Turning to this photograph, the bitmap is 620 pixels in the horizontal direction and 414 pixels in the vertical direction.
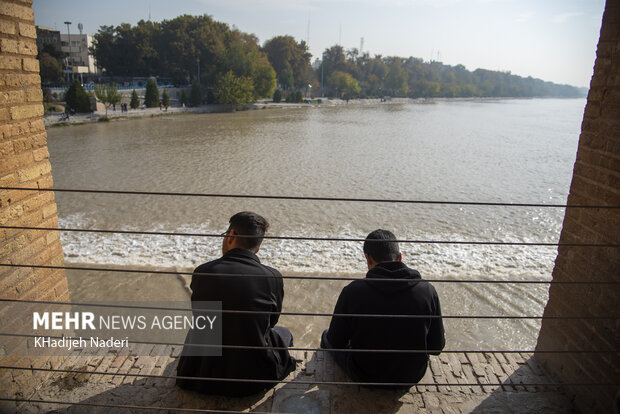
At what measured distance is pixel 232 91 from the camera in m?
49.7

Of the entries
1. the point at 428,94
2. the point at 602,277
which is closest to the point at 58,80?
the point at 602,277

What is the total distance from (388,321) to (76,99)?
36857mm

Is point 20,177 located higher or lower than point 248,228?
higher

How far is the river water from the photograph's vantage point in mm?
6195

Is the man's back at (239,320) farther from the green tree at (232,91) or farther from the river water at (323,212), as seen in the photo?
the green tree at (232,91)

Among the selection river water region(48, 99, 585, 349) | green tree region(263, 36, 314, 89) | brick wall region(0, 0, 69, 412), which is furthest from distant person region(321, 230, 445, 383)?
green tree region(263, 36, 314, 89)

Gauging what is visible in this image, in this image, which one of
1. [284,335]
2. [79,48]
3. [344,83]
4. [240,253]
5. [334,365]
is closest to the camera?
[240,253]

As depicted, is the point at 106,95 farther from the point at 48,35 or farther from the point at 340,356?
the point at 48,35

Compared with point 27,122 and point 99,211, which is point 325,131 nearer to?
point 99,211

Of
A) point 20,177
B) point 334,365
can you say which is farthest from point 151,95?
point 334,365

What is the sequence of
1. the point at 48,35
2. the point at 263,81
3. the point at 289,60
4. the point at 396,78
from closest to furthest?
the point at 263,81, the point at 48,35, the point at 289,60, the point at 396,78

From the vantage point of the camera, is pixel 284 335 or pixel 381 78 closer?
pixel 284 335

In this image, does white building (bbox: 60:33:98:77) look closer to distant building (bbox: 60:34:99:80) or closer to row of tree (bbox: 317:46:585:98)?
distant building (bbox: 60:34:99:80)

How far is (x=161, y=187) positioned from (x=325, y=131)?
1867cm
